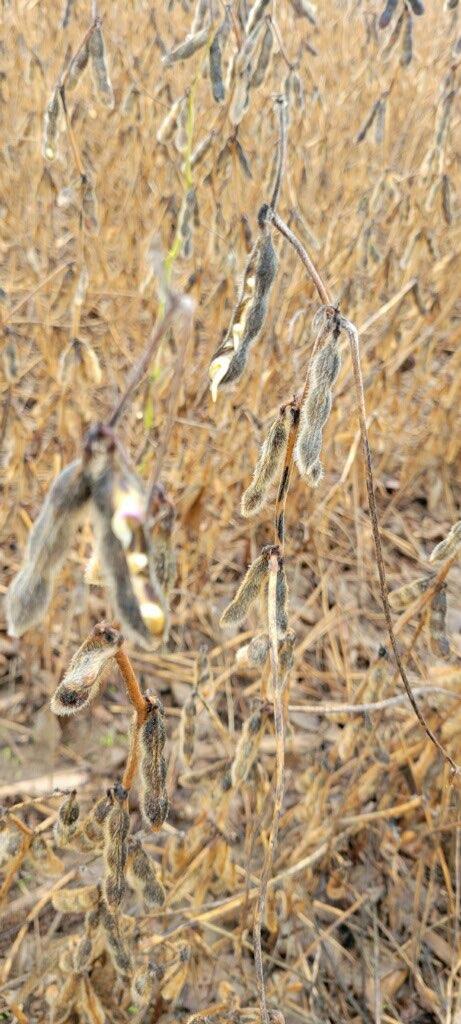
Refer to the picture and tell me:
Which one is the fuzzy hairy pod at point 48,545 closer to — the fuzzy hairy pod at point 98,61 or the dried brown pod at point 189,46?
the dried brown pod at point 189,46

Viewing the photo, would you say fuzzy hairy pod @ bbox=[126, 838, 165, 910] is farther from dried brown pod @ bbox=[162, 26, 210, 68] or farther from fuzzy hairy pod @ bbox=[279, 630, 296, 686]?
dried brown pod @ bbox=[162, 26, 210, 68]

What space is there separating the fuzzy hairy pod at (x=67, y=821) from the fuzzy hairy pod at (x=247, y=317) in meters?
0.53

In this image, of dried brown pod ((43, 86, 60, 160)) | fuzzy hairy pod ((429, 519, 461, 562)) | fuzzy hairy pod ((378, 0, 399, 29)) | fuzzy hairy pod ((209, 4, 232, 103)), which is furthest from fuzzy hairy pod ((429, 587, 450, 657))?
fuzzy hairy pod ((378, 0, 399, 29))

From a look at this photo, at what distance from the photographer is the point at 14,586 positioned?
485 mm

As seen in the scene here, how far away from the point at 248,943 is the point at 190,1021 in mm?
361

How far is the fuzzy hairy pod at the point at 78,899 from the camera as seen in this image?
94cm

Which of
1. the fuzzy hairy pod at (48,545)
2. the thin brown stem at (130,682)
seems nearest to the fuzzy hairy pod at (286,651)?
the thin brown stem at (130,682)

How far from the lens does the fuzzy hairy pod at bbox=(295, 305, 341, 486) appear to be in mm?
691

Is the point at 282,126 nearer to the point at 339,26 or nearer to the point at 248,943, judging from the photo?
the point at 248,943

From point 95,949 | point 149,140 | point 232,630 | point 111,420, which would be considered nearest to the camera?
point 111,420

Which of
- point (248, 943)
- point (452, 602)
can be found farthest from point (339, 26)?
point (248, 943)

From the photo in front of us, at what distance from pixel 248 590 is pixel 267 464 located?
138mm

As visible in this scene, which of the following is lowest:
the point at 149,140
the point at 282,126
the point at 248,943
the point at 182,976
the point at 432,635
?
the point at 248,943

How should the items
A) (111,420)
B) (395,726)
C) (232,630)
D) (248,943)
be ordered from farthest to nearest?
1. (232,630)
2. (395,726)
3. (248,943)
4. (111,420)
